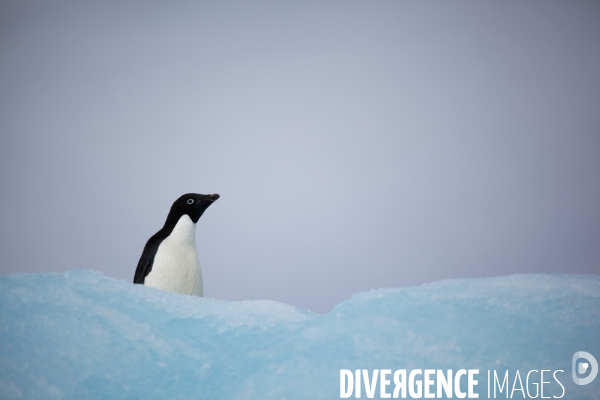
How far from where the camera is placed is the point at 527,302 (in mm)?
2059

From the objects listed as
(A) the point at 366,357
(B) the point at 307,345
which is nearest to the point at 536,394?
(A) the point at 366,357

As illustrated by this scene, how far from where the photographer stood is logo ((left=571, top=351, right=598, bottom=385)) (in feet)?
5.64

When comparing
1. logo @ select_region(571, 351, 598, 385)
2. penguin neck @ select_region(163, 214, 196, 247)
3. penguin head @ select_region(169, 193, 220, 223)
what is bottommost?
logo @ select_region(571, 351, 598, 385)

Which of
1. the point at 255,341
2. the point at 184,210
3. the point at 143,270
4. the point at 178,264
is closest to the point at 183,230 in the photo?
the point at 184,210

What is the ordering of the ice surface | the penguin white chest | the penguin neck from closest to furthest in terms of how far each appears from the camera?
the ice surface, the penguin white chest, the penguin neck

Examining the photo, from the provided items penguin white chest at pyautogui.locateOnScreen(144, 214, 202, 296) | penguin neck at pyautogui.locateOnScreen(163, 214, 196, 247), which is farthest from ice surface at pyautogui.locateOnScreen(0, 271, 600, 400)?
penguin neck at pyautogui.locateOnScreen(163, 214, 196, 247)

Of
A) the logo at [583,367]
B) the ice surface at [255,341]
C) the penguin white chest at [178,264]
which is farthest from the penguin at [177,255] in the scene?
the logo at [583,367]

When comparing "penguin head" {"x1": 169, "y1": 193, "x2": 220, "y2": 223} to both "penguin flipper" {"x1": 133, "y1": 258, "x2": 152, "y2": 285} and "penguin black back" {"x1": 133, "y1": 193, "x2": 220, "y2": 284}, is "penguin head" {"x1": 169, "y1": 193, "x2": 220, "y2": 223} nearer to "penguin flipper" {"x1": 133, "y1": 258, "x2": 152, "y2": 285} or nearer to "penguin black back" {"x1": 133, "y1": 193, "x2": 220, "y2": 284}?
"penguin black back" {"x1": 133, "y1": 193, "x2": 220, "y2": 284}

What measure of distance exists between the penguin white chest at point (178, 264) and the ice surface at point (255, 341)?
960 millimetres

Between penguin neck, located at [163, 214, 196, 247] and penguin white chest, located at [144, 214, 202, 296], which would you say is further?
penguin neck, located at [163, 214, 196, 247]

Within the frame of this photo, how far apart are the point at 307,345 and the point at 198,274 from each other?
5.59 ft

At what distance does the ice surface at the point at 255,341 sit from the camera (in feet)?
5.51

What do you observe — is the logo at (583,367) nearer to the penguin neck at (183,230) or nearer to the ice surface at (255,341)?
the ice surface at (255,341)

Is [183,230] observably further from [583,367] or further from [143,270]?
[583,367]
